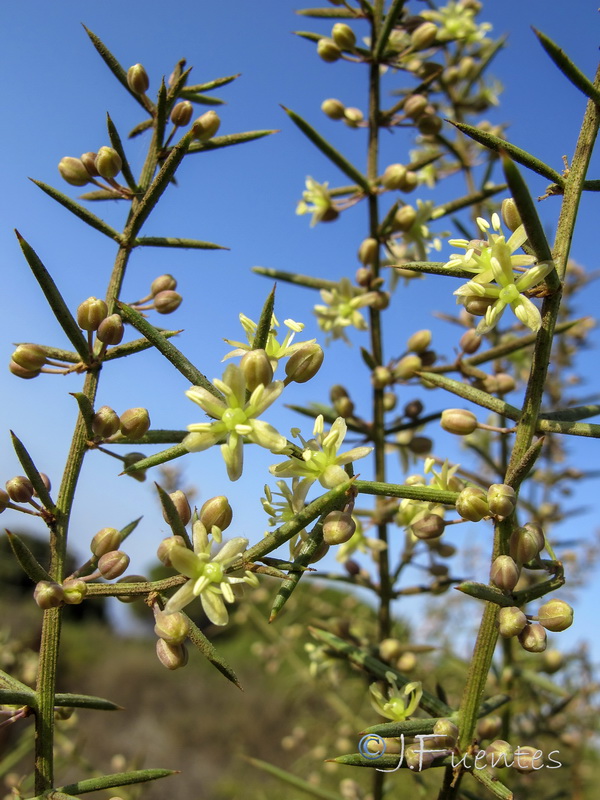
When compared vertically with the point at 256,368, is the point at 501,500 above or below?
below

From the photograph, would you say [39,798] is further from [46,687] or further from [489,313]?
[489,313]

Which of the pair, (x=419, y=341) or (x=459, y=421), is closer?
(x=459, y=421)

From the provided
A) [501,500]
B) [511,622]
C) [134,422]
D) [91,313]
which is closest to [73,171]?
[91,313]

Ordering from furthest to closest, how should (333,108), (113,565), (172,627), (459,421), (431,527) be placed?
(333,108), (459,421), (431,527), (113,565), (172,627)

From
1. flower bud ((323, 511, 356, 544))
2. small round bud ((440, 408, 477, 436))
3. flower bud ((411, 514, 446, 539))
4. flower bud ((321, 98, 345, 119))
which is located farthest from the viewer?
flower bud ((321, 98, 345, 119))

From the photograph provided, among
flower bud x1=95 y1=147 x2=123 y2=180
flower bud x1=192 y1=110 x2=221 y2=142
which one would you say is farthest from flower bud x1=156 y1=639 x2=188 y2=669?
flower bud x1=192 y1=110 x2=221 y2=142

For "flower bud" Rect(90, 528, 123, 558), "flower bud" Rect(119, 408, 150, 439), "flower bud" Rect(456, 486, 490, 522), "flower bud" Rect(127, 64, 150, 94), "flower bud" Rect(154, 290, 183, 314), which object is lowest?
"flower bud" Rect(90, 528, 123, 558)

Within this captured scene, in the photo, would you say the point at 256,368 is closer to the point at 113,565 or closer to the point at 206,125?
the point at 113,565

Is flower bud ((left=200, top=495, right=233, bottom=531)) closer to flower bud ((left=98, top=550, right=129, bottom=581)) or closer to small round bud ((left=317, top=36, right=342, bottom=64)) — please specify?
flower bud ((left=98, top=550, right=129, bottom=581))
